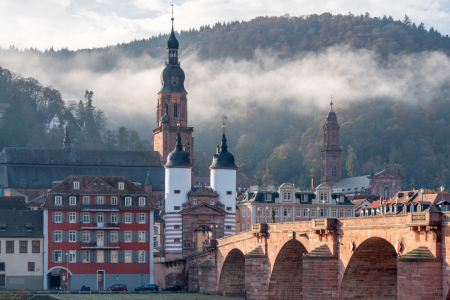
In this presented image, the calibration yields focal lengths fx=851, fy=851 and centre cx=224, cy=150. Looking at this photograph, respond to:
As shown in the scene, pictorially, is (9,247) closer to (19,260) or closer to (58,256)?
(19,260)

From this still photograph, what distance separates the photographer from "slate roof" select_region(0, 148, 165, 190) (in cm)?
14395

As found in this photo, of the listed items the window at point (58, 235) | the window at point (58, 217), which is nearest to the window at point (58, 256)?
the window at point (58, 235)

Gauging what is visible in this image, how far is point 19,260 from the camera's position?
92750 millimetres

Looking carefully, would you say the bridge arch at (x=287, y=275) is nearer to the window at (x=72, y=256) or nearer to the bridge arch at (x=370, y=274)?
the bridge arch at (x=370, y=274)

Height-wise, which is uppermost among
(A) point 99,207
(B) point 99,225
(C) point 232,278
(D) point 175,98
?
(D) point 175,98

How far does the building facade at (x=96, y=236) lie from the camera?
311 ft

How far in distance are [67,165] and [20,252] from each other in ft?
187

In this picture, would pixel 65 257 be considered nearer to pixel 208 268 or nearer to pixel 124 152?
pixel 208 268

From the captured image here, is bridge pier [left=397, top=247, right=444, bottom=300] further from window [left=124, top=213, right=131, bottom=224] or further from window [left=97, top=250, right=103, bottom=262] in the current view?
window [left=124, top=213, right=131, bottom=224]

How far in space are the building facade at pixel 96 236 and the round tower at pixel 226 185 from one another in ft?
32.3

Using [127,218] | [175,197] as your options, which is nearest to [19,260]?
[127,218]

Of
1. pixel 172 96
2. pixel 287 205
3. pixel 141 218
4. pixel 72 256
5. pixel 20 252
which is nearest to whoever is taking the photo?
pixel 20 252

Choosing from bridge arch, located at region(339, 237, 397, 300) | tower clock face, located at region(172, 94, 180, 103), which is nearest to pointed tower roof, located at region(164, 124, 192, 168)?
bridge arch, located at region(339, 237, 397, 300)

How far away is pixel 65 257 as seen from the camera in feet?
312
